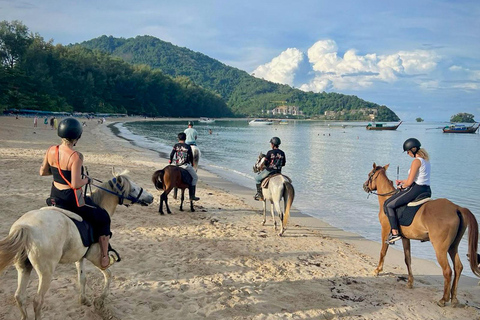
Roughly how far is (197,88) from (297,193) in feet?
532

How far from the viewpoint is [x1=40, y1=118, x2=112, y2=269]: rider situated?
4207 millimetres

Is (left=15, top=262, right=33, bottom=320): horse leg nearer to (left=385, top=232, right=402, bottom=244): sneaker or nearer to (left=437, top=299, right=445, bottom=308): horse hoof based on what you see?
(left=385, top=232, right=402, bottom=244): sneaker

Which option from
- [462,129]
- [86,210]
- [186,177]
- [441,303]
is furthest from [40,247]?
[462,129]

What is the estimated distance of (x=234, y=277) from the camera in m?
6.18

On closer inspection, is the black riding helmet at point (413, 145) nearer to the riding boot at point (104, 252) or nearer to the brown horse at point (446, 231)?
the brown horse at point (446, 231)

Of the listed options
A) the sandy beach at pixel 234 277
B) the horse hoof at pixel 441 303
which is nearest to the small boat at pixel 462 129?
the sandy beach at pixel 234 277

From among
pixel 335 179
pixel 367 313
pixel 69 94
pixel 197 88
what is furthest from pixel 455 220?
pixel 197 88

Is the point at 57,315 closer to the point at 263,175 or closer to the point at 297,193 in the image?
the point at 263,175

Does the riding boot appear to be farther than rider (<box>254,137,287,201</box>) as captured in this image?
No

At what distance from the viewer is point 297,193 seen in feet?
55.2

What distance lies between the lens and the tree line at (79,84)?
71.2m

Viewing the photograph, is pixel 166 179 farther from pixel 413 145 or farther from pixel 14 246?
pixel 413 145

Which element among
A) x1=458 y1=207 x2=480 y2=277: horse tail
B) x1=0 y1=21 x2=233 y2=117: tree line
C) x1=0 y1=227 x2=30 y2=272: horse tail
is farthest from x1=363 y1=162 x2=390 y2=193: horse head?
x1=0 y1=21 x2=233 y2=117: tree line

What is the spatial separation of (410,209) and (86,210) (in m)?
5.61
